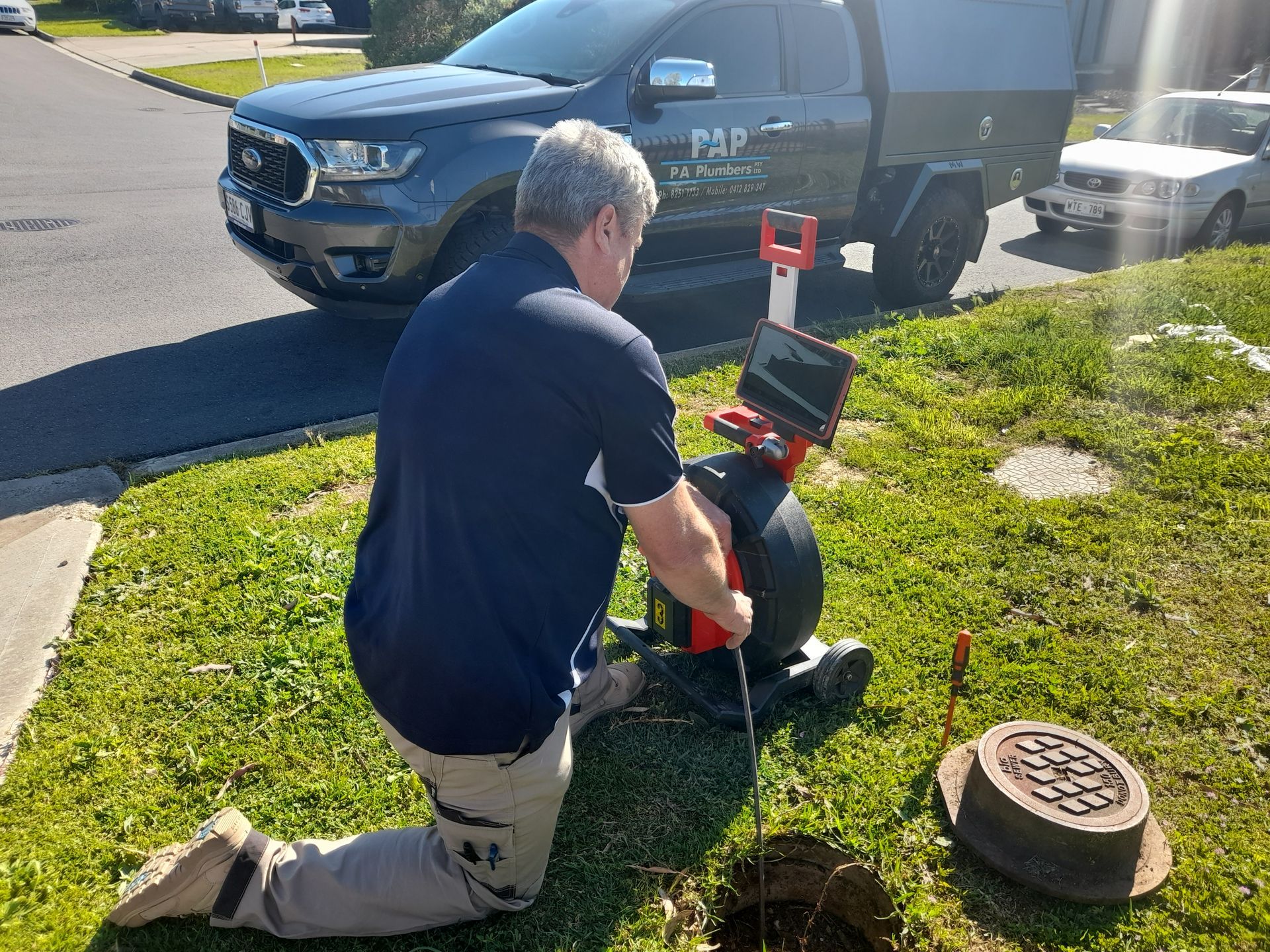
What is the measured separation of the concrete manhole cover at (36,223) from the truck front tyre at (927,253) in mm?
7256

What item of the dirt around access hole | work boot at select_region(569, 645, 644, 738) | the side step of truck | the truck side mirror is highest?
the truck side mirror

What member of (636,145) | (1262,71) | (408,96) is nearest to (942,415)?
(636,145)

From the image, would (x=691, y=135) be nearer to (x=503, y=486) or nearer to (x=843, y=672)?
(x=843, y=672)

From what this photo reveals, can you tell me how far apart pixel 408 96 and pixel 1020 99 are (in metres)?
5.04

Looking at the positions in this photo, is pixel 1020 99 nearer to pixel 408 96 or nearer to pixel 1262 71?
pixel 408 96

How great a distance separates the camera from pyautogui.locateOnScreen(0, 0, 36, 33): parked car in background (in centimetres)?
2473

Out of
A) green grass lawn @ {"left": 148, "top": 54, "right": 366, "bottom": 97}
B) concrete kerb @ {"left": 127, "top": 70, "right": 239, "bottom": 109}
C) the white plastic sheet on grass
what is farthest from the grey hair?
green grass lawn @ {"left": 148, "top": 54, "right": 366, "bottom": 97}

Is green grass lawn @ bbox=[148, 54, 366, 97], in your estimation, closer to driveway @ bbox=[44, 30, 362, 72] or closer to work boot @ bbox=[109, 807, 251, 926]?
driveway @ bbox=[44, 30, 362, 72]

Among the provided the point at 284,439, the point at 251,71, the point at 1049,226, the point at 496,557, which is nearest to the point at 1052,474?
the point at 496,557

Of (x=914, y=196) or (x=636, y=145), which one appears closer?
(x=636, y=145)

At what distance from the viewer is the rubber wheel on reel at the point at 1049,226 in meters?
10.4

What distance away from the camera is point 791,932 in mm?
2551

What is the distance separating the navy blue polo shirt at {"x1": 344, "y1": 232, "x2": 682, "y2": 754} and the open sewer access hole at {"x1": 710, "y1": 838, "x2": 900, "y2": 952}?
2.93 feet

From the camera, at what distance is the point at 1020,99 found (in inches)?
293
